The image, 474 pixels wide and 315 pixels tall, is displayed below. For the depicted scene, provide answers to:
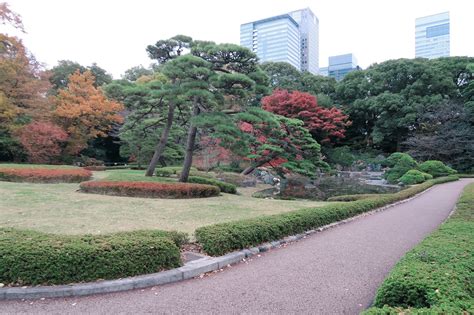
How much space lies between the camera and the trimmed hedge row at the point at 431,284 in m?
2.23

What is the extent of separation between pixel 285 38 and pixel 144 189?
39273 millimetres

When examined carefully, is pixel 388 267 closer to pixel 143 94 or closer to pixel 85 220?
pixel 85 220

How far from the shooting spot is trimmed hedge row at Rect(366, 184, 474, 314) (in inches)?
87.8

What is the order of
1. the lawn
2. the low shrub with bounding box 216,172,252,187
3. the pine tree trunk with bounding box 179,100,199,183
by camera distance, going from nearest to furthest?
the lawn
the pine tree trunk with bounding box 179,100,199,183
the low shrub with bounding box 216,172,252,187

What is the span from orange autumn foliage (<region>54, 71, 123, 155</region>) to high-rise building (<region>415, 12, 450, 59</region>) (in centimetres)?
4260

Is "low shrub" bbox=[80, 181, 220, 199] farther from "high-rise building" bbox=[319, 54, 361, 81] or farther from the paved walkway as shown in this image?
"high-rise building" bbox=[319, 54, 361, 81]

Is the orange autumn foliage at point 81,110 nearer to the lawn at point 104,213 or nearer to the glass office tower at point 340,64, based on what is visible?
the lawn at point 104,213

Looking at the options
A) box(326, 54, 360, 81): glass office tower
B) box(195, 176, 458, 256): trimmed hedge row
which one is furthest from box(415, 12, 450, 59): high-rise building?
box(195, 176, 458, 256): trimmed hedge row

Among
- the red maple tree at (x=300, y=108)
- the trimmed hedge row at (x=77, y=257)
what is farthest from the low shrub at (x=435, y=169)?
the trimmed hedge row at (x=77, y=257)

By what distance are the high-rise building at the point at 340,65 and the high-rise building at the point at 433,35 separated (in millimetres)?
12677

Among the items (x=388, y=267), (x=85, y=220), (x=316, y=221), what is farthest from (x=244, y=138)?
(x=388, y=267)

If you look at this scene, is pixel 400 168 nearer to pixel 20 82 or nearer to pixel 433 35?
pixel 20 82

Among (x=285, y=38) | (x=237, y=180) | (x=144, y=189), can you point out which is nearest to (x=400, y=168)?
(x=237, y=180)

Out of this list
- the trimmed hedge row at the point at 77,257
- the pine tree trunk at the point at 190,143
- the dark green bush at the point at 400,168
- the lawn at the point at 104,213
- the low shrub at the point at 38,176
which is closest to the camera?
the trimmed hedge row at the point at 77,257
